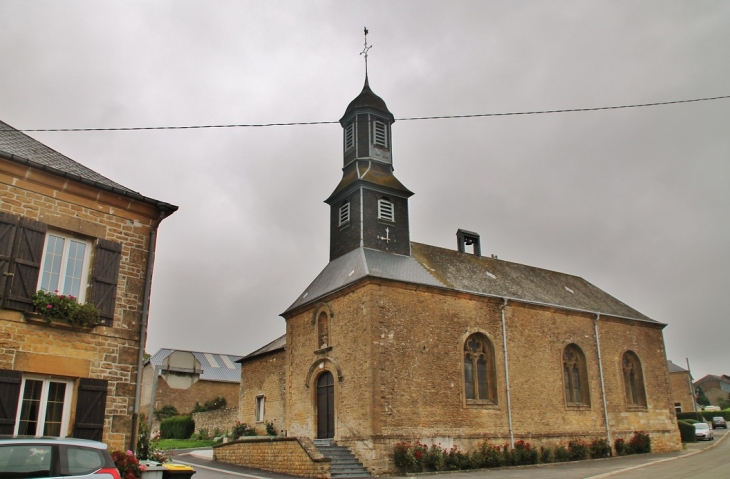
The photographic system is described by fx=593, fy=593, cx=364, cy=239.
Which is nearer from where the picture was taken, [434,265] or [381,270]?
[381,270]

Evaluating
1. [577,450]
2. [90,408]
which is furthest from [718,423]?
[90,408]

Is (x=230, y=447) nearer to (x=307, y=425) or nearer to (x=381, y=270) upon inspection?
(x=307, y=425)

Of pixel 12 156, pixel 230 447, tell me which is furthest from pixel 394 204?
pixel 12 156

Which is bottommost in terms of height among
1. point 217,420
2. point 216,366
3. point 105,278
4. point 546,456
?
point 546,456

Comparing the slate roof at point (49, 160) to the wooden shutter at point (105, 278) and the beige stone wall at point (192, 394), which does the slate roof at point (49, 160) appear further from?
the beige stone wall at point (192, 394)

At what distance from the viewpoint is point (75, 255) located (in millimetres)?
11516

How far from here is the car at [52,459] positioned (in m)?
6.94

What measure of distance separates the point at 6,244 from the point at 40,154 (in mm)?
2553

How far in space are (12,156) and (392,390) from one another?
12.8 m

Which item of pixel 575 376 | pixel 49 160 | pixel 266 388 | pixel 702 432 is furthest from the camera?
pixel 702 432

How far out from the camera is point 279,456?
18.6m

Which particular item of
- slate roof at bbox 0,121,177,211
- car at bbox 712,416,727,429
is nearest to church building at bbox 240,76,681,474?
slate roof at bbox 0,121,177,211

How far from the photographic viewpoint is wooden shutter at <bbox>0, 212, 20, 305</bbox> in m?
10.3

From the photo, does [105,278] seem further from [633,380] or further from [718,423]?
[718,423]
